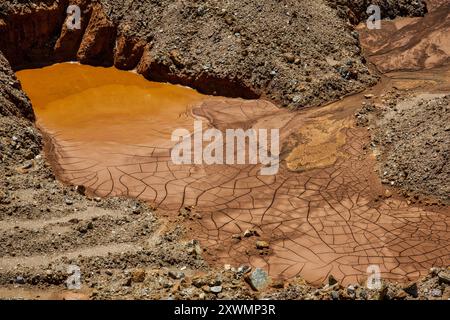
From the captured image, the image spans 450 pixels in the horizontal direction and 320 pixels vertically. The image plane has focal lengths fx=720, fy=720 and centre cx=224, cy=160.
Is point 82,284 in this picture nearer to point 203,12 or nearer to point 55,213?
point 55,213

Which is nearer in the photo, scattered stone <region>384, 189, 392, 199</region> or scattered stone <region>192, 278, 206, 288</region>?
scattered stone <region>192, 278, 206, 288</region>

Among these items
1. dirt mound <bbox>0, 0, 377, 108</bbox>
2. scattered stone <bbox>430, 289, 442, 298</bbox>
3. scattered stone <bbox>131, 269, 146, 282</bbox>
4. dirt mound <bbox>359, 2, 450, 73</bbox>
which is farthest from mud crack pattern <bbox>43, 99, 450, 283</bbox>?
dirt mound <bbox>359, 2, 450, 73</bbox>

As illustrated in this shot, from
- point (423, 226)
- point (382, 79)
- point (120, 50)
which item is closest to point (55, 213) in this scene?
point (423, 226)

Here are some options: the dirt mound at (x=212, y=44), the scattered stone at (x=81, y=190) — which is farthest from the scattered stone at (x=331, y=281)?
the dirt mound at (x=212, y=44)

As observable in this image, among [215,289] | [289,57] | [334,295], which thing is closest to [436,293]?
[334,295]

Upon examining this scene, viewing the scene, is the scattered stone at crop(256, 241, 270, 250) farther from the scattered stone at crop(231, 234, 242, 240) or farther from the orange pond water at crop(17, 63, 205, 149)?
the orange pond water at crop(17, 63, 205, 149)

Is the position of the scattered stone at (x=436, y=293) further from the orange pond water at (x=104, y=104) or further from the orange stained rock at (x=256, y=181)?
the orange pond water at (x=104, y=104)
